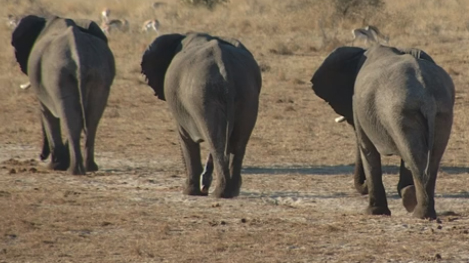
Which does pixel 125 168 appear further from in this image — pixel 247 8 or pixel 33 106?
pixel 247 8

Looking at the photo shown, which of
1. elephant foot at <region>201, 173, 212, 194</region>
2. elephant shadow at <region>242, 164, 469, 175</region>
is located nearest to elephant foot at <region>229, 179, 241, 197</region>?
elephant foot at <region>201, 173, 212, 194</region>

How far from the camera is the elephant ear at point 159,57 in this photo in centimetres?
1200

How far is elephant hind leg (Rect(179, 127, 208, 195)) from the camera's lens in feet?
37.2

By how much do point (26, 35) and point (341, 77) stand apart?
405cm

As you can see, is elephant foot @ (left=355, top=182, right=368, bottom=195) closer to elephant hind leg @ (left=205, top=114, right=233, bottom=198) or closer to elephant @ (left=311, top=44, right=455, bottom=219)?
elephant @ (left=311, top=44, right=455, bottom=219)

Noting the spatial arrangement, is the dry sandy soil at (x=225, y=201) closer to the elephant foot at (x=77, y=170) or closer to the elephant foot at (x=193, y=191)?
the elephant foot at (x=77, y=170)

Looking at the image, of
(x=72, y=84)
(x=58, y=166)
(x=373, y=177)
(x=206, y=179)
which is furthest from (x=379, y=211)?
(x=58, y=166)

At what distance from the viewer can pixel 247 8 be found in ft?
117

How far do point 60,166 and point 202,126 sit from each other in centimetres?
279

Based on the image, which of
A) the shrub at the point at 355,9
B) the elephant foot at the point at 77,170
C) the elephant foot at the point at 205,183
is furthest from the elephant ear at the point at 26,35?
the shrub at the point at 355,9

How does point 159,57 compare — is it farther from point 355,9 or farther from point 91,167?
point 355,9

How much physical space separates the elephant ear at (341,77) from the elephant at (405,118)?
1.64 feet

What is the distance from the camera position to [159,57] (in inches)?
473

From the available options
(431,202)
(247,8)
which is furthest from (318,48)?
(431,202)
